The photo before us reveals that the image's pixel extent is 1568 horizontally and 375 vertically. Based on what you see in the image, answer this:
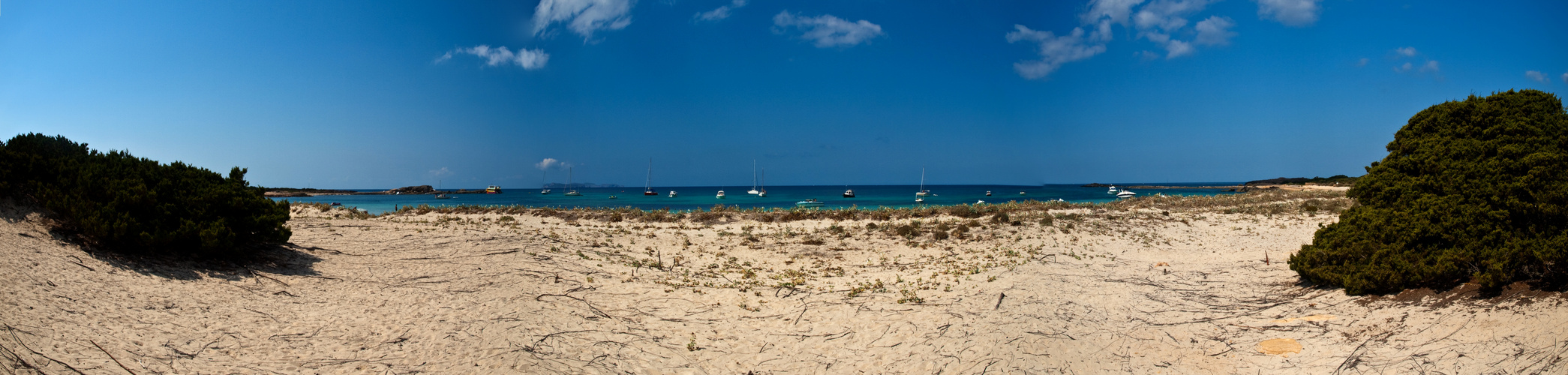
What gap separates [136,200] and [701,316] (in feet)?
29.2

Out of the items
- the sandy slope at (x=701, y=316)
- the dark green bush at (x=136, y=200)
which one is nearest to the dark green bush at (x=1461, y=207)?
the sandy slope at (x=701, y=316)

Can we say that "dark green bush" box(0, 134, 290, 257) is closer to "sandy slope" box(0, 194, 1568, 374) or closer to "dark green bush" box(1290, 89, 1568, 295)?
"sandy slope" box(0, 194, 1568, 374)

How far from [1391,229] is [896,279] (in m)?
7.48

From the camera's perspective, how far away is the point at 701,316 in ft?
31.1

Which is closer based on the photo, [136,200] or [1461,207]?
[1461,207]

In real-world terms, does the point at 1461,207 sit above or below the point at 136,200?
below

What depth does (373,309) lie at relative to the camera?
8.62m

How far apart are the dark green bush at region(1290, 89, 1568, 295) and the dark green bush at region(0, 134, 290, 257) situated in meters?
17.2

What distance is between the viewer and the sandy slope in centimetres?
640

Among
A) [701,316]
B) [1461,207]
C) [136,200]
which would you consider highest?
[136,200]

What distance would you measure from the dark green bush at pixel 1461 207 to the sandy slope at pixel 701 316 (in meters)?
0.42

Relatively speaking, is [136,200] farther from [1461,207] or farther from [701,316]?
[1461,207]

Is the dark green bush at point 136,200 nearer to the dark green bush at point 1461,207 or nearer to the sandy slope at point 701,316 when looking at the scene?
the sandy slope at point 701,316

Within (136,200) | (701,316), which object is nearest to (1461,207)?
(701,316)
